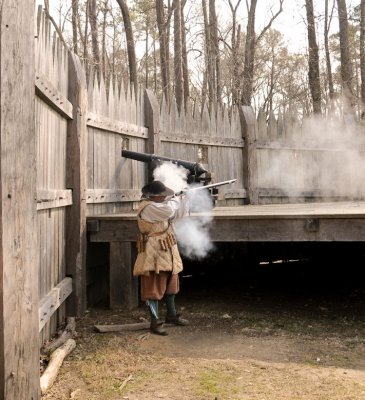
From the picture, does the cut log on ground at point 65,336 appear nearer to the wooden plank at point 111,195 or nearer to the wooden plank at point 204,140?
the wooden plank at point 111,195

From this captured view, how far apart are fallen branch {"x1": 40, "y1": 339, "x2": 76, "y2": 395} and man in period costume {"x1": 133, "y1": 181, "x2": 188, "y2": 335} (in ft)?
3.28

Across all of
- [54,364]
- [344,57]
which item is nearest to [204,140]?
[54,364]

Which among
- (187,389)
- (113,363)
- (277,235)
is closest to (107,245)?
(277,235)

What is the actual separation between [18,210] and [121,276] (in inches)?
134

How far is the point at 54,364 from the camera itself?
4.05 m

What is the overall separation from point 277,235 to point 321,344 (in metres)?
1.47

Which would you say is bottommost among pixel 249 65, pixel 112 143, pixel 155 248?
pixel 155 248

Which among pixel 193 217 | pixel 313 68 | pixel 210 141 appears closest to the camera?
pixel 193 217

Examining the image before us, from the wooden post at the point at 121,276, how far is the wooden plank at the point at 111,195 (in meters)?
0.65

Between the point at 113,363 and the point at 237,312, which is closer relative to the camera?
the point at 113,363

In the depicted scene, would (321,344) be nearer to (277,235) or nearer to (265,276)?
(277,235)

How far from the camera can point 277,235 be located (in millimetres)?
5895

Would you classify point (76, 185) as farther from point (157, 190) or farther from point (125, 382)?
point (125, 382)

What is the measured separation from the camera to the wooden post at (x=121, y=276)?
6.32 metres
